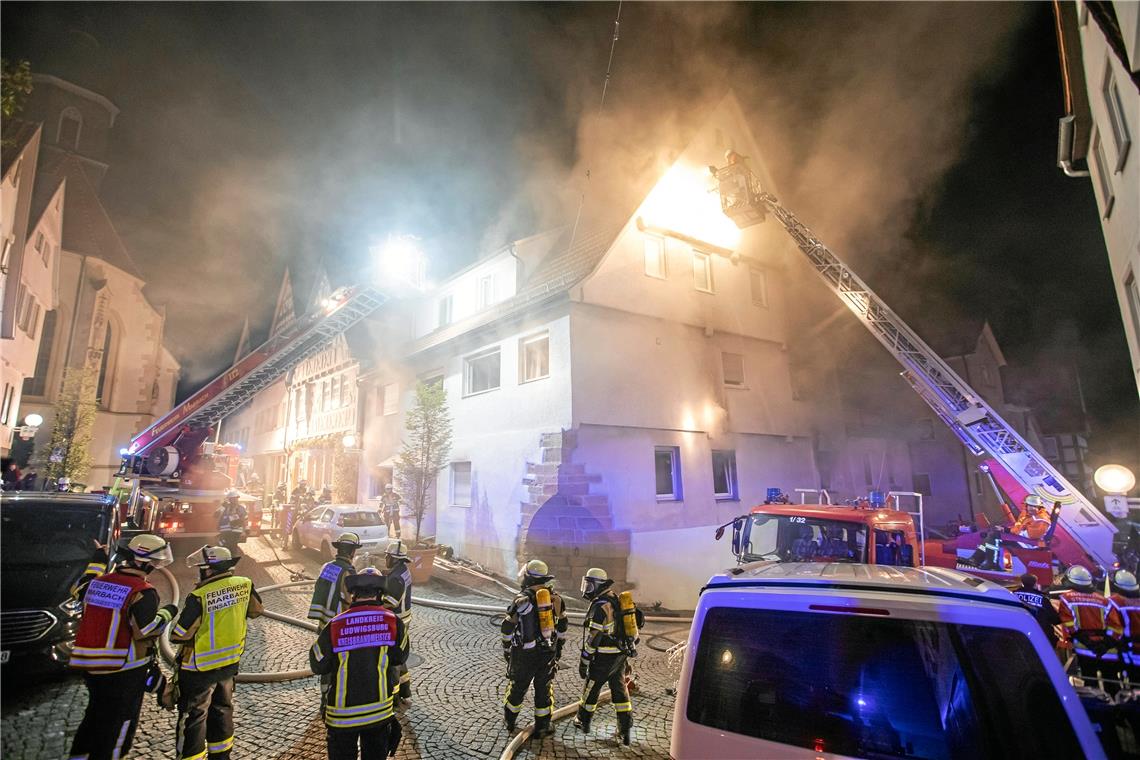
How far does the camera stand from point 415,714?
498 centimetres

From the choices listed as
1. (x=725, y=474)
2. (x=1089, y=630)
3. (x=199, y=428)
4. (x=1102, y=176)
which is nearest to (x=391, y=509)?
(x=199, y=428)

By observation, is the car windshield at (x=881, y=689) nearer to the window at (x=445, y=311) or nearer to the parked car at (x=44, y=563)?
the parked car at (x=44, y=563)

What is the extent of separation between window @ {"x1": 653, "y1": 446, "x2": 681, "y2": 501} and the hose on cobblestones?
269 inches

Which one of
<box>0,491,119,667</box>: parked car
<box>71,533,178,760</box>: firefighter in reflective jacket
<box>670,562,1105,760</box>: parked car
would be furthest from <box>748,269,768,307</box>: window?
<box>0,491,119,667</box>: parked car

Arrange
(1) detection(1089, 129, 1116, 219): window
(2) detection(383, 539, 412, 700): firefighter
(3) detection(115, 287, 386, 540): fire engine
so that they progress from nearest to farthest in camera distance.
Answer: (2) detection(383, 539, 412, 700): firefighter < (1) detection(1089, 129, 1116, 219): window < (3) detection(115, 287, 386, 540): fire engine

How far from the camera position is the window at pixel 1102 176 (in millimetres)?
7875

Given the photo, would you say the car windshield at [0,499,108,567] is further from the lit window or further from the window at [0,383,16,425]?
the window at [0,383,16,425]

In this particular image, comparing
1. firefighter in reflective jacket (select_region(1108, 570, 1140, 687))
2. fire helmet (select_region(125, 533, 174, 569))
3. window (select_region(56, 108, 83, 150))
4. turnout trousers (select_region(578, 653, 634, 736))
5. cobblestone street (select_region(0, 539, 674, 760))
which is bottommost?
cobblestone street (select_region(0, 539, 674, 760))

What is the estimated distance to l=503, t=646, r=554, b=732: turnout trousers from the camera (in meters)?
4.53

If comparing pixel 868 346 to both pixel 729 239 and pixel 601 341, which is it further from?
pixel 601 341

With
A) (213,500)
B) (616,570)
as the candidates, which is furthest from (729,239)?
(213,500)

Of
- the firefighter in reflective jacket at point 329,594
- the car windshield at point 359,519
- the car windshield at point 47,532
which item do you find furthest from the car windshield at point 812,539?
the car windshield at point 359,519

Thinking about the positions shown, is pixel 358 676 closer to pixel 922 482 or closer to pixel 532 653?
pixel 532 653

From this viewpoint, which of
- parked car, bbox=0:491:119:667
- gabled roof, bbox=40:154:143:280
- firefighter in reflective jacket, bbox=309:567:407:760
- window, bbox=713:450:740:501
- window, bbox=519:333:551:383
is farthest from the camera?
gabled roof, bbox=40:154:143:280
